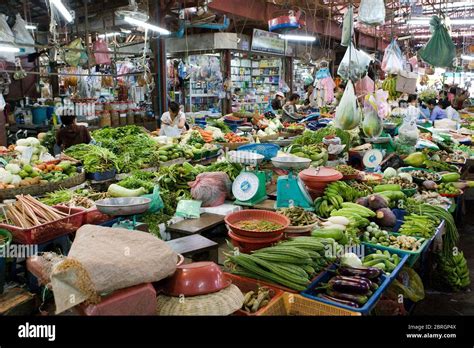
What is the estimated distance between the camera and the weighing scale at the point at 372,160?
5.84 meters

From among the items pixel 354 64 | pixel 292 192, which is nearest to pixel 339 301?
pixel 292 192

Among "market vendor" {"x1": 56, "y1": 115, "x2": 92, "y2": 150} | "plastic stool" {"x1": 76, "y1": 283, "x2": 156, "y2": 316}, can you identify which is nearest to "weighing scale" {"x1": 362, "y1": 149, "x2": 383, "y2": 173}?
"market vendor" {"x1": 56, "y1": 115, "x2": 92, "y2": 150}

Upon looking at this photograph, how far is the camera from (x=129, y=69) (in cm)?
1126

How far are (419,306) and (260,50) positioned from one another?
468 inches

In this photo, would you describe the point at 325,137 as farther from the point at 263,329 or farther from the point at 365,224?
the point at 263,329

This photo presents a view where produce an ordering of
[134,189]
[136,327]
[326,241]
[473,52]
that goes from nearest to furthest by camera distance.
A: [136,327]
[326,241]
[134,189]
[473,52]

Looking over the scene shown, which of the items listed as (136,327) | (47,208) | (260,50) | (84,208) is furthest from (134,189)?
(260,50)

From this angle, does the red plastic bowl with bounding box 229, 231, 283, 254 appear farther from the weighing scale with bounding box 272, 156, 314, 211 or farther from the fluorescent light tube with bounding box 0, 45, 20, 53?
the fluorescent light tube with bounding box 0, 45, 20, 53

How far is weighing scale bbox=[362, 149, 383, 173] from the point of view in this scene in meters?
5.84

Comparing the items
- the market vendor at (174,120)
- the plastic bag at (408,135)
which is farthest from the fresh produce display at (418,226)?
the market vendor at (174,120)

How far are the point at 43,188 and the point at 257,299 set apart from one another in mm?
2613

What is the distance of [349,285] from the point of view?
2.61 m

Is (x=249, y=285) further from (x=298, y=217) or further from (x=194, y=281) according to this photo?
(x=298, y=217)

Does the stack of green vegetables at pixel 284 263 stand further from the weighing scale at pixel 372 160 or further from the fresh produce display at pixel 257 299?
the weighing scale at pixel 372 160
